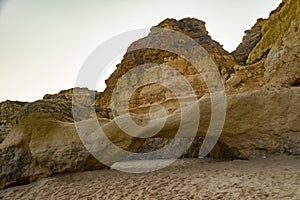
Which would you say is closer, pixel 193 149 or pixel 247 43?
pixel 193 149

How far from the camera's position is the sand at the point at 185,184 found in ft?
7.79

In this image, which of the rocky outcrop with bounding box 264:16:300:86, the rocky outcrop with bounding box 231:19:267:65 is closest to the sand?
the rocky outcrop with bounding box 264:16:300:86

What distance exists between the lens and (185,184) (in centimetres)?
280

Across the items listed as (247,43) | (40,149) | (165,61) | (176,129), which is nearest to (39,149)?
(40,149)

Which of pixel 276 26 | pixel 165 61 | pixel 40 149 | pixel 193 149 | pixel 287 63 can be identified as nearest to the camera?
pixel 40 149

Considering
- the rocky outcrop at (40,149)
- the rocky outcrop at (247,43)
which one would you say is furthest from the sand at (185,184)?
the rocky outcrop at (247,43)

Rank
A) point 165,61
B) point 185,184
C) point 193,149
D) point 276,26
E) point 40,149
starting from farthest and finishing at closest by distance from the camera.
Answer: point 165,61 < point 276,26 < point 193,149 < point 40,149 < point 185,184

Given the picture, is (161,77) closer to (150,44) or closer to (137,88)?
(137,88)

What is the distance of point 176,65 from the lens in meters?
15.0

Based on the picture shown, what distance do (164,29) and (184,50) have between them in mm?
2368

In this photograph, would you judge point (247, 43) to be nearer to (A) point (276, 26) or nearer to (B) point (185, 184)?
(A) point (276, 26)

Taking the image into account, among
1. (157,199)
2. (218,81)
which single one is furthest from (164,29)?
(157,199)

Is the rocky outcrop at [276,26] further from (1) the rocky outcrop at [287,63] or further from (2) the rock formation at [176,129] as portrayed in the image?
(2) the rock formation at [176,129]

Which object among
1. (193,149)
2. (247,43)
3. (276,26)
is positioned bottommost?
(193,149)
